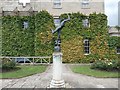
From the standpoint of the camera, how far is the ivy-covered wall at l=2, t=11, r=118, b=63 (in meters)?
25.4

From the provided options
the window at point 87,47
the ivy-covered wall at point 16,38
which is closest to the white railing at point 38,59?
the ivy-covered wall at point 16,38

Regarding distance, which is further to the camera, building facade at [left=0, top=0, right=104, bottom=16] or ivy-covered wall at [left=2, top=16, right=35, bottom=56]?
building facade at [left=0, top=0, right=104, bottom=16]

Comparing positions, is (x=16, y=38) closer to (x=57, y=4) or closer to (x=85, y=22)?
(x=57, y=4)

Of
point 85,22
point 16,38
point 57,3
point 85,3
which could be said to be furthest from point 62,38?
Answer: point 85,3


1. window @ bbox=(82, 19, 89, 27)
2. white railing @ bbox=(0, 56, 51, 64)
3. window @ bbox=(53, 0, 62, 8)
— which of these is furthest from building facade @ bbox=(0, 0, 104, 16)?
white railing @ bbox=(0, 56, 51, 64)

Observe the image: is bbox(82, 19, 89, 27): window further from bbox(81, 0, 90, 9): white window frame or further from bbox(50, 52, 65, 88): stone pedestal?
bbox(50, 52, 65, 88): stone pedestal

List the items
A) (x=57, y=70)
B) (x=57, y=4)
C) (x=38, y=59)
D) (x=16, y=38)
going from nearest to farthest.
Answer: (x=57, y=70), (x=38, y=59), (x=16, y=38), (x=57, y=4)

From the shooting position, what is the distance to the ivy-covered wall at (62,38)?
25.4 m

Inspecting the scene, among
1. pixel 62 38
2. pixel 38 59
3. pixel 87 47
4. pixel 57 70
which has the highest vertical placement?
pixel 62 38

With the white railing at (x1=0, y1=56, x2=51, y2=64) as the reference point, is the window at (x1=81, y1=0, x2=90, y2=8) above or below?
above

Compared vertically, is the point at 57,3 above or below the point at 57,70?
above

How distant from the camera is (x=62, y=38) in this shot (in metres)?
25.5

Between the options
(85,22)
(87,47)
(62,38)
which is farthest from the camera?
(85,22)

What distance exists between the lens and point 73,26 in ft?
84.0
